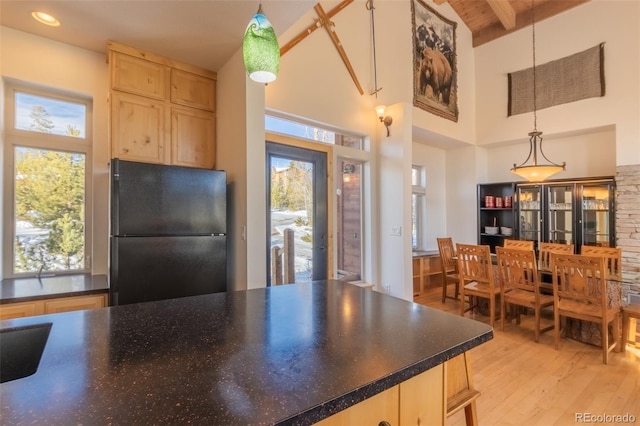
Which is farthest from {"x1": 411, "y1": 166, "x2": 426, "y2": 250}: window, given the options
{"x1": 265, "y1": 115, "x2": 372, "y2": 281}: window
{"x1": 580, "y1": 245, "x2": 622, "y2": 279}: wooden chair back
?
{"x1": 580, "y1": 245, "x2": 622, "y2": 279}: wooden chair back

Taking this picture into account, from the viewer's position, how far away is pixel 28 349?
1031 mm

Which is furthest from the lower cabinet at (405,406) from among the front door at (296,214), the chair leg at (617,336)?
the chair leg at (617,336)

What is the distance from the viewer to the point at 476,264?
12.5 feet

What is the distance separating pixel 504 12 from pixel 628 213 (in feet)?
12.1

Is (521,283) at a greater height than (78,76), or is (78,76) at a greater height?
(78,76)

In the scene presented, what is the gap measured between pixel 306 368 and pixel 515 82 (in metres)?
6.46

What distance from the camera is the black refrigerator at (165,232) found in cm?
214

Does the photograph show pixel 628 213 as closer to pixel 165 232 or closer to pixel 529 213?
pixel 529 213

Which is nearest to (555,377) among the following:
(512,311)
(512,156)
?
(512,311)

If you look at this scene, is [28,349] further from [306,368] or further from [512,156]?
[512,156]

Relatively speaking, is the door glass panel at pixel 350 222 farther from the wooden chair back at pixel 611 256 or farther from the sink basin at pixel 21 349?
the sink basin at pixel 21 349

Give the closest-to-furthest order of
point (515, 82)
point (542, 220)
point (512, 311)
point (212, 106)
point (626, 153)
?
point (212, 106)
point (512, 311)
point (626, 153)
point (542, 220)
point (515, 82)

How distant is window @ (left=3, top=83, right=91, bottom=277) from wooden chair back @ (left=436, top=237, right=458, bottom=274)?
445 centimetres

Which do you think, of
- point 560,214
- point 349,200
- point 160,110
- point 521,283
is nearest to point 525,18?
point 560,214
